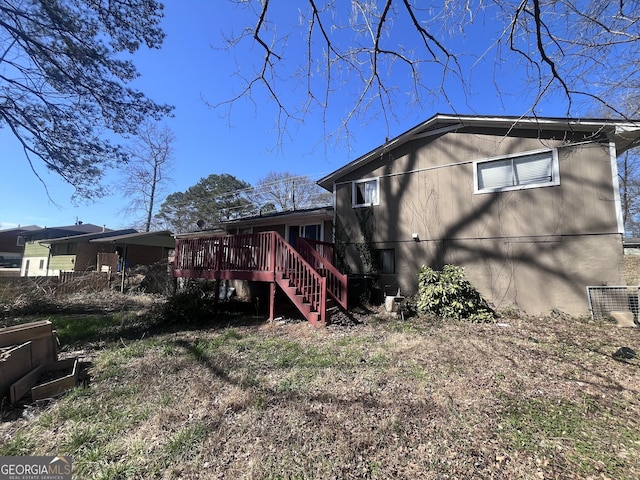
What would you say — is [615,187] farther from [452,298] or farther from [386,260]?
[386,260]

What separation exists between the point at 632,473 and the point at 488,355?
2368 millimetres

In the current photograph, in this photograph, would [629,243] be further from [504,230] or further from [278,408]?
[278,408]

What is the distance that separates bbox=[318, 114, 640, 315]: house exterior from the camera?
6.45m

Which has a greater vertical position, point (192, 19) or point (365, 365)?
point (192, 19)

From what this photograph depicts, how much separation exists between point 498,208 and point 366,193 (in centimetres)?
391

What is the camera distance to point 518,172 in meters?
7.42

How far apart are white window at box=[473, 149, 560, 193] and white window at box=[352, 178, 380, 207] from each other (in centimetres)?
291

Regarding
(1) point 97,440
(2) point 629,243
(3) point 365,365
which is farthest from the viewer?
(2) point 629,243

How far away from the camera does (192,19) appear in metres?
3.71

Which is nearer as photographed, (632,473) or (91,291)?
(632,473)

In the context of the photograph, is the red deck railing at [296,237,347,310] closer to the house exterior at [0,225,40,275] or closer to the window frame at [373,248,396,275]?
the window frame at [373,248,396,275]

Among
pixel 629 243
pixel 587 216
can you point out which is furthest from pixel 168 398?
pixel 629 243

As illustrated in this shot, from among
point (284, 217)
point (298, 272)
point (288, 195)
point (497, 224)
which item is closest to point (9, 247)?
point (288, 195)

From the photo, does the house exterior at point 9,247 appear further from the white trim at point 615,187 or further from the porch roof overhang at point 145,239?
the white trim at point 615,187
